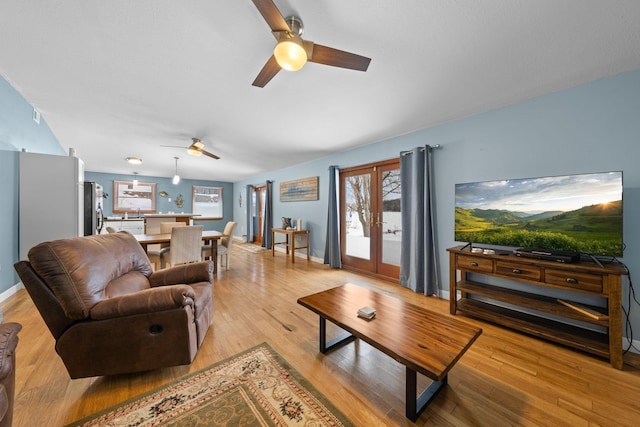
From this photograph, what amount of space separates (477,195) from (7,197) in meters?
5.40

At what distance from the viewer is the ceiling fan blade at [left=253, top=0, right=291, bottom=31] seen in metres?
1.19

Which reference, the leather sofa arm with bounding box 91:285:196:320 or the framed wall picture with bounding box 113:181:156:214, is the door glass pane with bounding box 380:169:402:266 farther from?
the framed wall picture with bounding box 113:181:156:214

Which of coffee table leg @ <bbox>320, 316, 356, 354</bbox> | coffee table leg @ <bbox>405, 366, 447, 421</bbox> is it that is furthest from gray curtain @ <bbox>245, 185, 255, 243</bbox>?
coffee table leg @ <bbox>405, 366, 447, 421</bbox>

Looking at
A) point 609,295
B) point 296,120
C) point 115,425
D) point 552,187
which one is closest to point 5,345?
point 115,425

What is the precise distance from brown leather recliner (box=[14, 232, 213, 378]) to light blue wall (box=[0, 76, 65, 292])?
2193 millimetres

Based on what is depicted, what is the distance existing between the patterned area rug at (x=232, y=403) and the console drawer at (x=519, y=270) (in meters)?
1.95

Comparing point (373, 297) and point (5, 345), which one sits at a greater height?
point (5, 345)

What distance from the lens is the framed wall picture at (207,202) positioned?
8.47 metres

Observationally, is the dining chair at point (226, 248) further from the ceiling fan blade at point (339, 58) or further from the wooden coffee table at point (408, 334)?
the ceiling fan blade at point (339, 58)

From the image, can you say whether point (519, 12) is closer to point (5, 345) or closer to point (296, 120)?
point (296, 120)

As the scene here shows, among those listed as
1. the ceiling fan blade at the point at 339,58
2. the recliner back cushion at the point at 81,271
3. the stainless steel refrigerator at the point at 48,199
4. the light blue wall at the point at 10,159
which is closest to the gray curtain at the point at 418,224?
the ceiling fan blade at the point at 339,58

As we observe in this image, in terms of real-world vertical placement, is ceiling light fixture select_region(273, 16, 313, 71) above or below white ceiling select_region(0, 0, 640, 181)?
below

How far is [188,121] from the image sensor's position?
127 inches

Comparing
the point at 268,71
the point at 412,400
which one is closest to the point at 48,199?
the point at 268,71
